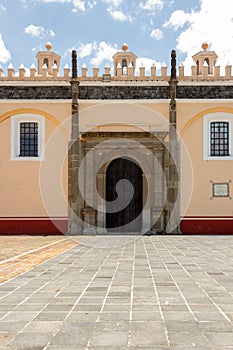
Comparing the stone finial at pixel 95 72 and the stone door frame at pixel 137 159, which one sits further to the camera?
the stone finial at pixel 95 72

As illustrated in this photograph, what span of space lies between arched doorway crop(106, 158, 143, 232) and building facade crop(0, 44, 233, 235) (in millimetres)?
35

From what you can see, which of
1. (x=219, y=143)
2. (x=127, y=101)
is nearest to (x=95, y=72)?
(x=127, y=101)

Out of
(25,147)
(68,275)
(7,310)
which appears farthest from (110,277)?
(25,147)

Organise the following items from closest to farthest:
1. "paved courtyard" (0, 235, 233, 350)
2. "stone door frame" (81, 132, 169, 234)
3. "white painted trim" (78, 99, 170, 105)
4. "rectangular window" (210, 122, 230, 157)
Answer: "paved courtyard" (0, 235, 233, 350)
"stone door frame" (81, 132, 169, 234)
"white painted trim" (78, 99, 170, 105)
"rectangular window" (210, 122, 230, 157)

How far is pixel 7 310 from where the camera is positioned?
14.1 feet

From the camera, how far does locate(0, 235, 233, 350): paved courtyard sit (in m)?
3.38

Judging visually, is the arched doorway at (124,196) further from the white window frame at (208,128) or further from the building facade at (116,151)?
the white window frame at (208,128)

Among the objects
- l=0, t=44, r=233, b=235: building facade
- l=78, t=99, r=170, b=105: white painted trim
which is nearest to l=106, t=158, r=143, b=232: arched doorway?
l=0, t=44, r=233, b=235: building facade

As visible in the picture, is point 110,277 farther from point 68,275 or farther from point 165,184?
point 165,184

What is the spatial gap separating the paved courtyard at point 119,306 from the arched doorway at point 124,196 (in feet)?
25.0

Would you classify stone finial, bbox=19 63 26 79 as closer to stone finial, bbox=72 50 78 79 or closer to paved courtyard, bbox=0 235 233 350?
stone finial, bbox=72 50 78 79

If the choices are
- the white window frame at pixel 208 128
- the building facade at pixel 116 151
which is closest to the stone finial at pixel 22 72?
the building facade at pixel 116 151

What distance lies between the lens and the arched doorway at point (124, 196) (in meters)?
15.5

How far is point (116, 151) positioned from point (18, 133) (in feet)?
11.5
